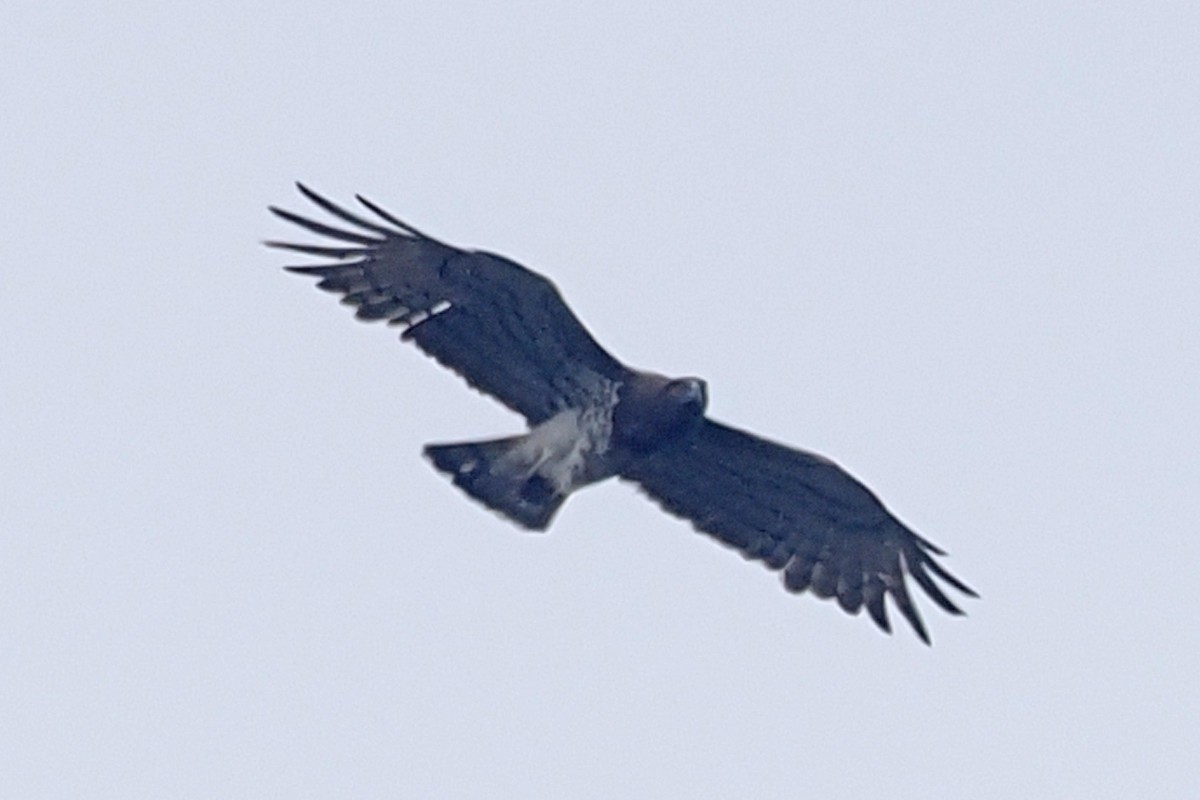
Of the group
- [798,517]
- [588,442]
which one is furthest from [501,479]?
[798,517]

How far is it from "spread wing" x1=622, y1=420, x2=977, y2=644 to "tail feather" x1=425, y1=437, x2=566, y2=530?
0.66 metres

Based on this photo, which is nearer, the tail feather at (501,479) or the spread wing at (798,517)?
the tail feather at (501,479)

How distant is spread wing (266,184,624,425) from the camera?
16.6 m

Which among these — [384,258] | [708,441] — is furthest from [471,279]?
[708,441]

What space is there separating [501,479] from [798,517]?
6.31ft

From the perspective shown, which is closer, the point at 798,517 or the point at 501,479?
the point at 501,479

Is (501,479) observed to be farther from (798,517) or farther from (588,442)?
(798,517)

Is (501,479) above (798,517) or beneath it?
beneath

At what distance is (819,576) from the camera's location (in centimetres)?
1827

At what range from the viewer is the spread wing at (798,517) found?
17750 mm

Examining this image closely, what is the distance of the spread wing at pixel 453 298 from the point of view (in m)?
16.6

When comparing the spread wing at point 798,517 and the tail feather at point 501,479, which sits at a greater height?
the spread wing at point 798,517

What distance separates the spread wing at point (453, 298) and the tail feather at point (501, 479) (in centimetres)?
40

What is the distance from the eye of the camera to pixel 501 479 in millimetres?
17250
